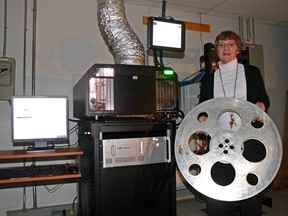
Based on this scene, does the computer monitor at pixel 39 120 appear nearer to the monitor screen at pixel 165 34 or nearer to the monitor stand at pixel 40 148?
the monitor stand at pixel 40 148

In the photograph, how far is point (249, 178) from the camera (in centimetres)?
128

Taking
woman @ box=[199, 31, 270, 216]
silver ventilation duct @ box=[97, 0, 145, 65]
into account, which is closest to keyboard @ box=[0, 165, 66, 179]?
silver ventilation duct @ box=[97, 0, 145, 65]

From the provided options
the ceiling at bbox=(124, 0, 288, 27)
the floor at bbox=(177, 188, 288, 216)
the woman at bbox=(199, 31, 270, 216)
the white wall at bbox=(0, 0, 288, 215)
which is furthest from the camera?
the ceiling at bbox=(124, 0, 288, 27)

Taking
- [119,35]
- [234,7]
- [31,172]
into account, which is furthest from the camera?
[234,7]

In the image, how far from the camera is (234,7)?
9.17ft

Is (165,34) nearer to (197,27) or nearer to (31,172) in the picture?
(197,27)

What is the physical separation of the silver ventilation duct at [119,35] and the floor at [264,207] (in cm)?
157

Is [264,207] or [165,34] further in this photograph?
[264,207]

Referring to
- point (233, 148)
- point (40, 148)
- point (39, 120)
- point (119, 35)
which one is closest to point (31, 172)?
point (40, 148)

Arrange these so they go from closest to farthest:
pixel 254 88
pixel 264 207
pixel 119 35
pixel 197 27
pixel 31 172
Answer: pixel 254 88
pixel 31 172
pixel 119 35
pixel 264 207
pixel 197 27

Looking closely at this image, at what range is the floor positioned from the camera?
2431 mm

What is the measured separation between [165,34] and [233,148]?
3.57ft

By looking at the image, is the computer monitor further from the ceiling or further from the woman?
the ceiling

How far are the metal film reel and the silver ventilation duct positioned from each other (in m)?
0.78
